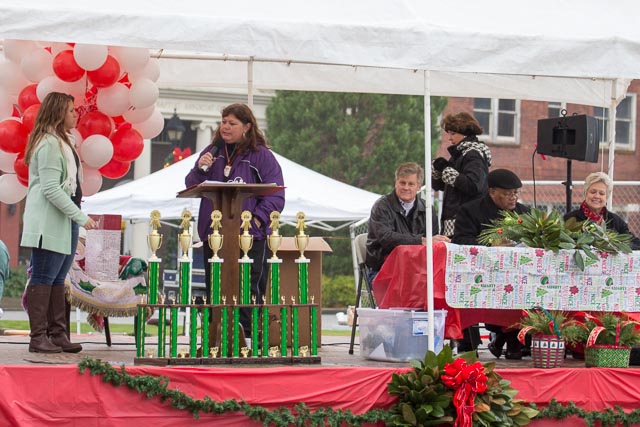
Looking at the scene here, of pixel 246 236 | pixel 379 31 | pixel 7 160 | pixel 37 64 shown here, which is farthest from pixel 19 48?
pixel 379 31

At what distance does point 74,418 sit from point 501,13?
3603 millimetres

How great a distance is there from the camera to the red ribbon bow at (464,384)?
20.6 feet

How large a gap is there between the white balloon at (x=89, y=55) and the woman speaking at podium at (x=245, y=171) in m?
1.00

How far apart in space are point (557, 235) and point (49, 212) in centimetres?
329

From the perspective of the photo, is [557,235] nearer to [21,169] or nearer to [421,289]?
[421,289]

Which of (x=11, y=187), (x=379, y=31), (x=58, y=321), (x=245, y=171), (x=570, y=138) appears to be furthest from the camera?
(x=570, y=138)

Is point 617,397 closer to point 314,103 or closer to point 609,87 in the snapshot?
point 609,87

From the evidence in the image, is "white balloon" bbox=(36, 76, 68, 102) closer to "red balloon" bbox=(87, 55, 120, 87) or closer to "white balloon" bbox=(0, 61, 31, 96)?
"red balloon" bbox=(87, 55, 120, 87)

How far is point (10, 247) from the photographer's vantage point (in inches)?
1031

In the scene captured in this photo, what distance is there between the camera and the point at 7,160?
8.17m

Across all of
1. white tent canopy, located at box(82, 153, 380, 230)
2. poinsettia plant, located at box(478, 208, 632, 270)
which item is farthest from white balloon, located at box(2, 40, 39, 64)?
white tent canopy, located at box(82, 153, 380, 230)

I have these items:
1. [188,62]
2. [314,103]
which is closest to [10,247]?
[314,103]

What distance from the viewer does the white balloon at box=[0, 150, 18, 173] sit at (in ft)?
26.6

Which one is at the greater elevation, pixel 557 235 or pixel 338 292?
pixel 557 235
